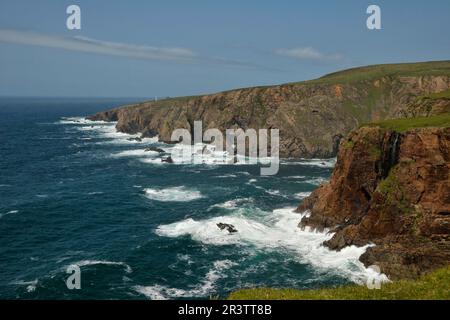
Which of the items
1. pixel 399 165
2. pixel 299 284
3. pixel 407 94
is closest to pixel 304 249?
pixel 299 284

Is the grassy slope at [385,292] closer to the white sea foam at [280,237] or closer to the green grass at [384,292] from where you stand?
the green grass at [384,292]

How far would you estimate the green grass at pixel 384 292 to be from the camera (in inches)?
675

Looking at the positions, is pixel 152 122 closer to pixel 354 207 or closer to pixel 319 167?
pixel 319 167

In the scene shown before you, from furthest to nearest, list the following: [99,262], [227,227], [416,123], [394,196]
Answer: [227,227] → [416,123] → [394,196] → [99,262]

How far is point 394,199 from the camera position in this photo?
5422cm

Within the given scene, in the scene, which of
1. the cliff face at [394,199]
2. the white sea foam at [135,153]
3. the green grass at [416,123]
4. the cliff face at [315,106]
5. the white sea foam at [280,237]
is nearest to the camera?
the cliff face at [394,199]

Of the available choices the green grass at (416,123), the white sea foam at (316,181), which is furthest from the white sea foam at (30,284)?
the white sea foam at (316,181)

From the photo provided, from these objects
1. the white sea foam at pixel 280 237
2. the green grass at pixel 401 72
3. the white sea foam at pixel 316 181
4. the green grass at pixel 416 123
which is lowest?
the white sea foam at pixel 280 237

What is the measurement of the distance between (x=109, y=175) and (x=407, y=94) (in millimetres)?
100223

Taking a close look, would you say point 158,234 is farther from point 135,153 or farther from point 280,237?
point 135,153

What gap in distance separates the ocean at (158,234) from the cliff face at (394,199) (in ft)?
10.6

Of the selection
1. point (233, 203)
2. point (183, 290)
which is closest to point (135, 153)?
point (233, 203)

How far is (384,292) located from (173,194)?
72.8 m
